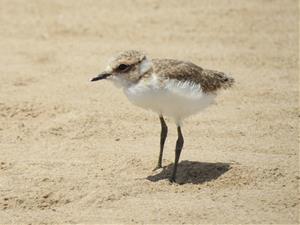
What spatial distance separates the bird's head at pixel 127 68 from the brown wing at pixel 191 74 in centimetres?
13

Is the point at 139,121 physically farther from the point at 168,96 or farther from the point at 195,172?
the point at 168,96

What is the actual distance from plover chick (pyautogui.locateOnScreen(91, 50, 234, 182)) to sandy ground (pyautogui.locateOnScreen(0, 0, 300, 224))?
58 cm

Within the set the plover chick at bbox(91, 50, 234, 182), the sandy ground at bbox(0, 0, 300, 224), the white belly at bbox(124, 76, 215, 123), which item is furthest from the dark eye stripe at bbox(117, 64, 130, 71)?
the sandy ground at bbox(0, 0, 300, 224)

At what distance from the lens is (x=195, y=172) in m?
6.61

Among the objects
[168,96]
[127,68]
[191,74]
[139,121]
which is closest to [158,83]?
[168,96]

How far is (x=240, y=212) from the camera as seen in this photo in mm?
5863

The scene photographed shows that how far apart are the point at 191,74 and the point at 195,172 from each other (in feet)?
2.98

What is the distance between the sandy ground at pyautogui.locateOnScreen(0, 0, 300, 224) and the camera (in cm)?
600

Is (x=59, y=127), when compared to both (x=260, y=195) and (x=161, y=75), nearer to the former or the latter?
(x=161, y=75)

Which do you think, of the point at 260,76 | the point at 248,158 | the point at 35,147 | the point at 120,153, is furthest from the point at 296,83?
the point at 35,147

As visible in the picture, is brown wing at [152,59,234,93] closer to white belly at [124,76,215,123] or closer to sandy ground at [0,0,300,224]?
white belly at [124,76,215,123]

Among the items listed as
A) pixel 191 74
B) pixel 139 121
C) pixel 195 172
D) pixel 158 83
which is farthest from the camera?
pixel 139 121

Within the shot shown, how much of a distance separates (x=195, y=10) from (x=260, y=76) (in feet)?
7.04

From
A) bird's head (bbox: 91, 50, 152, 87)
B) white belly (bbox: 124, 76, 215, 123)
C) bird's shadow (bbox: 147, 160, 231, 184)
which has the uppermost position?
bird's head (bbox: 91, 50, 152, 87)
